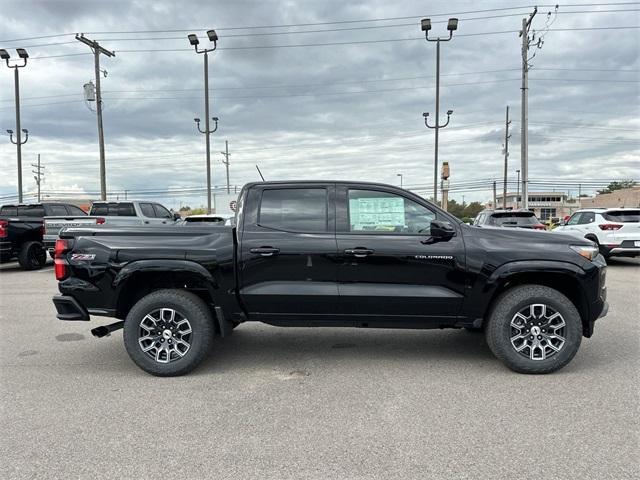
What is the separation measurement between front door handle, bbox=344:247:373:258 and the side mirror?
2.01 feet

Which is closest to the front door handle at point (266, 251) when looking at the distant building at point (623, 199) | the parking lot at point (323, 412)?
the parking lot at point (323, 412)

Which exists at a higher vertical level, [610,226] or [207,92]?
[207,92]

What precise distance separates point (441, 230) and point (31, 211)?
13.3m

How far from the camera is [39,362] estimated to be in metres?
4.92

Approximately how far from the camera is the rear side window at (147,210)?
566 inches

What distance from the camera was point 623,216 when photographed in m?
12.8

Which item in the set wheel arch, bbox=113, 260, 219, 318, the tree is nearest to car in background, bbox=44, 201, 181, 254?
wheel arch, bbox=113, 260, 219, 318

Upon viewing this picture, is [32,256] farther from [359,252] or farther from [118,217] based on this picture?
[359,252]

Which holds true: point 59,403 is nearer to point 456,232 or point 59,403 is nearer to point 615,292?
point 456,232

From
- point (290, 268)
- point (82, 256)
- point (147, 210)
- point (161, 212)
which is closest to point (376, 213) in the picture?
point (290, 268)

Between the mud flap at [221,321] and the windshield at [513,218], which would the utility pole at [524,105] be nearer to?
the windshield at [513,218]

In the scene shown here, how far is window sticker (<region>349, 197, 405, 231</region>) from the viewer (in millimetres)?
4547

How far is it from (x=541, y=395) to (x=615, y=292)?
6088mm

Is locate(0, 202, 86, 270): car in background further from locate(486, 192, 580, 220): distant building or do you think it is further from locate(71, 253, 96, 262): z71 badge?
locate(486, 192, 580, 220): distant building
